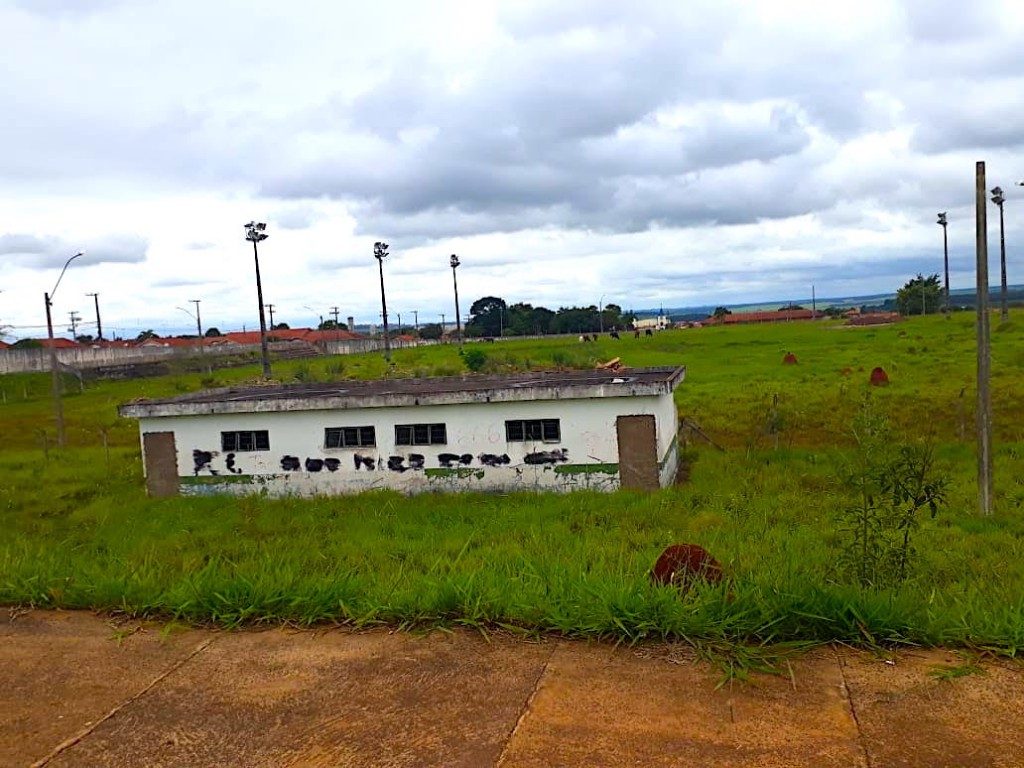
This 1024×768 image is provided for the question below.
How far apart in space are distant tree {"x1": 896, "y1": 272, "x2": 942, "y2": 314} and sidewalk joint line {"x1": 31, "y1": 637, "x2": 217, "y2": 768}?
282ft

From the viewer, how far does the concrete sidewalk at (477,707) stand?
11.4 ft

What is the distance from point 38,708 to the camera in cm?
405

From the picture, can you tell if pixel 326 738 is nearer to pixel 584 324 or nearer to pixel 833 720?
pixel 833 720

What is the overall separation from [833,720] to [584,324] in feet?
334

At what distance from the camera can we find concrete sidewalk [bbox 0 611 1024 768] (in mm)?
3471

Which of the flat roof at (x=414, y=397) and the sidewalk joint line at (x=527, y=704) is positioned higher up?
the flat roof at (x=414, y=397)

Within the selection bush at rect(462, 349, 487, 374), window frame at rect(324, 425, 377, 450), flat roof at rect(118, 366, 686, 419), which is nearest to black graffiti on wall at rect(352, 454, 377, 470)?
window frame at rect(324, 425, 377, 450)

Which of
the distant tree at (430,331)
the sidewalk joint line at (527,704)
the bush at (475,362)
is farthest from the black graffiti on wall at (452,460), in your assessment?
the distant tree at (430,331)

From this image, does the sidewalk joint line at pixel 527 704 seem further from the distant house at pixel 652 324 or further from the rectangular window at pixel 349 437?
the distant house at pixel 652 324

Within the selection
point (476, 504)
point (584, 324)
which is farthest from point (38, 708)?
point (584, 324)

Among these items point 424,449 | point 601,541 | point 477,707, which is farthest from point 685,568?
point 424,449

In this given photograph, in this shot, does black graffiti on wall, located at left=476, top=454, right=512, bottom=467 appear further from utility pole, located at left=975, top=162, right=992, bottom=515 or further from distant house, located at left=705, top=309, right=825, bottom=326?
distant house, located at left=705, top=309, right=825, bottom=326

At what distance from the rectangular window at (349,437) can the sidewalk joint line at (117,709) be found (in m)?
11.2

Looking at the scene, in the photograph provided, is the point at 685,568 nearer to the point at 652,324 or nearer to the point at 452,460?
the point at 452,460
